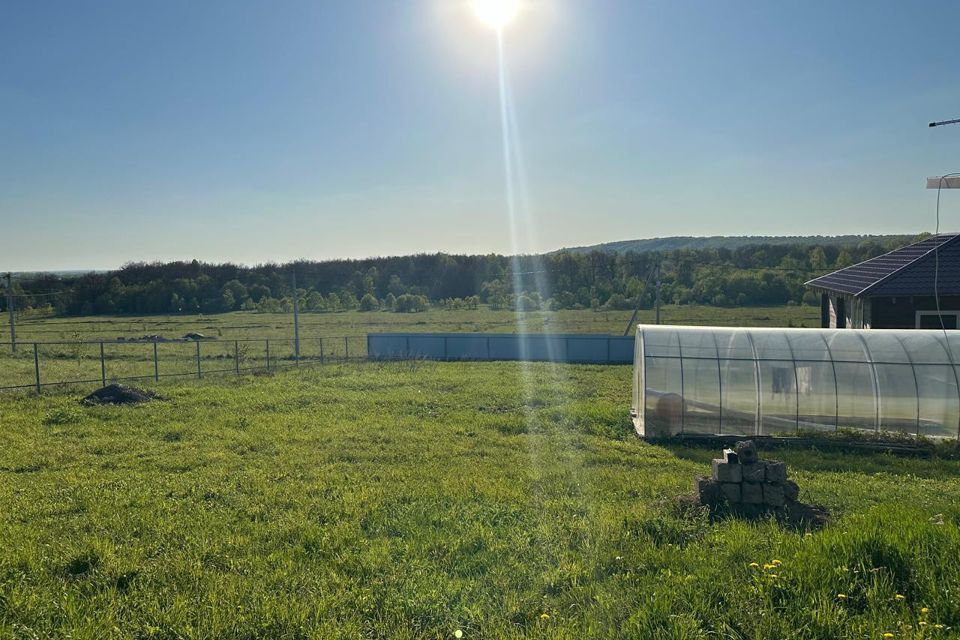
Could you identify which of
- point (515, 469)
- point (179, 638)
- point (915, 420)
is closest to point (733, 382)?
point (915, 420)

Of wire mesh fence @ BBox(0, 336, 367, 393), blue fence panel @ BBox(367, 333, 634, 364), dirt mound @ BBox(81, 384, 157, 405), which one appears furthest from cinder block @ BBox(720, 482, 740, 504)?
blue fence panel @ BBox(367, 333, 634, 364)

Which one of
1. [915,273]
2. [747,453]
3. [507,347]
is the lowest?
[507,347]

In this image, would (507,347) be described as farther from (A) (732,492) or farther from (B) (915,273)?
(A) (732,492)

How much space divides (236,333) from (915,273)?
123ft

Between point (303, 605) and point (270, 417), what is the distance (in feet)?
30.3

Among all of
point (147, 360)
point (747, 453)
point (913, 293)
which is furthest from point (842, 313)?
point (147, 360)

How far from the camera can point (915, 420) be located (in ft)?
36.7

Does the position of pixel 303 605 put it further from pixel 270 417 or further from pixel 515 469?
pixel 270 417

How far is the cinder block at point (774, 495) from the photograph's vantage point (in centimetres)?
664

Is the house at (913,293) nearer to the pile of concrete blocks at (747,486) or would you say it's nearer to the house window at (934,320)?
the house window at (934,320)

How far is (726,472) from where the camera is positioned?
22.2 feet

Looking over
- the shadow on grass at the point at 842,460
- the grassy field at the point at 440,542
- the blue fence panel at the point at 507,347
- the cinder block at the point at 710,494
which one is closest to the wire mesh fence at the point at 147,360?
the blue fence panel at the point at 507,347

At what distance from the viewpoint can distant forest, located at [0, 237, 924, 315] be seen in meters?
54.2

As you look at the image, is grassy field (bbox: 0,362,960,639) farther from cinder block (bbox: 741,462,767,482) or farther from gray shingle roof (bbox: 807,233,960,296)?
gray shingle roof (bbox: 807,233,960,296)
